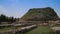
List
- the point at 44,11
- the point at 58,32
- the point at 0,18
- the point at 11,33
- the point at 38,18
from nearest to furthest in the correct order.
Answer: the point at 58,32
the point at 11,33
the point at 0,18
the point at 38,18
the point at 44,11

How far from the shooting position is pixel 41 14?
4947 cm

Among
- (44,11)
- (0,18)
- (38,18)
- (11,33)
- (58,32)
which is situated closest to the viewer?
(58,32)

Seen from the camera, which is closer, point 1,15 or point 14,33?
point 14,33

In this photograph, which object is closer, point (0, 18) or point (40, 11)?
point (0, 18)

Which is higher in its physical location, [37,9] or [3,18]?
[37,9]

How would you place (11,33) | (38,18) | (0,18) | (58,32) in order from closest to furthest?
(58,32) → (11,33) → (0,18) → (38,18)

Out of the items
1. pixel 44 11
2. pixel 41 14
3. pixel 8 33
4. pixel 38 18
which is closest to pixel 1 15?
pixel 38 18

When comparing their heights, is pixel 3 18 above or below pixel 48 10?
below

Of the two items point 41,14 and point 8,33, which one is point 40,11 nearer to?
point 41,14

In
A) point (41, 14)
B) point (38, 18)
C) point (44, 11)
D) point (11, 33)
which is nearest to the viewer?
point (11, 33)

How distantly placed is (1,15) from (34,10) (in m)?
22.2

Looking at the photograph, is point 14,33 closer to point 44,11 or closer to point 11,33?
point 11,33

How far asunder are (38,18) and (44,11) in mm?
9731

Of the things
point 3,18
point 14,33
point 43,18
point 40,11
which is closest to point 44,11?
point 40,11
